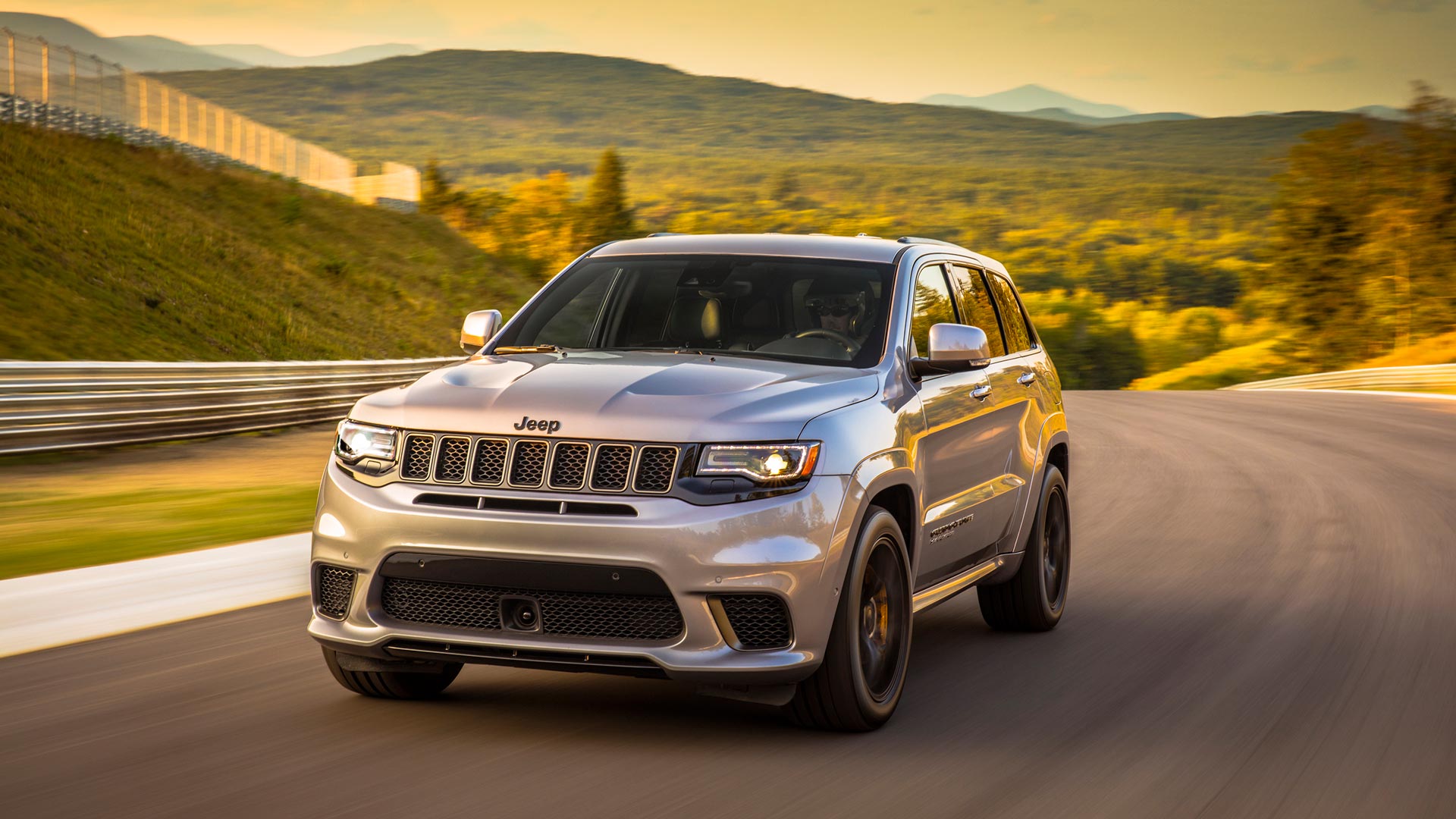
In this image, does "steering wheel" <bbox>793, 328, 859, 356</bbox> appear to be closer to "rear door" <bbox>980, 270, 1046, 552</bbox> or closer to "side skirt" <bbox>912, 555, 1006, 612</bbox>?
"side skirt" <bbox>912, 555, 1006, 612</bbox>

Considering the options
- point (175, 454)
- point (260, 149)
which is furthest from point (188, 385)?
point (260, 149)

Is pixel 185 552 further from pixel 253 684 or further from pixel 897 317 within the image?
pixel 897 317

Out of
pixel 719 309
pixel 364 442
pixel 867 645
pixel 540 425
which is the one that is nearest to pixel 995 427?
pixel 719 309

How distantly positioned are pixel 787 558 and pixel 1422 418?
26.0 metres

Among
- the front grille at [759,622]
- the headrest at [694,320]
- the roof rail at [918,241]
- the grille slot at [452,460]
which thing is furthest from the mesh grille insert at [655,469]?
the roof rail at [918,241]

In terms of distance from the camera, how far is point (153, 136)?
51688 millimetres

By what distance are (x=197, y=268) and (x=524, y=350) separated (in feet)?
124

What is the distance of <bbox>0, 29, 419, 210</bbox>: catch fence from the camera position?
40594 mm

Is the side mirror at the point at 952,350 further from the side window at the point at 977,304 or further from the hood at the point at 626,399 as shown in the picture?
the side window at the point at 977,304

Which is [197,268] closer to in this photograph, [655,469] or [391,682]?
[391,682]

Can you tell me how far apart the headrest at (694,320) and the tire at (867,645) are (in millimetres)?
1185

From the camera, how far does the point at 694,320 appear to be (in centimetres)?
675

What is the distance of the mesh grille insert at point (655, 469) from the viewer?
5.14 m

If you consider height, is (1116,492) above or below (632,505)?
below
